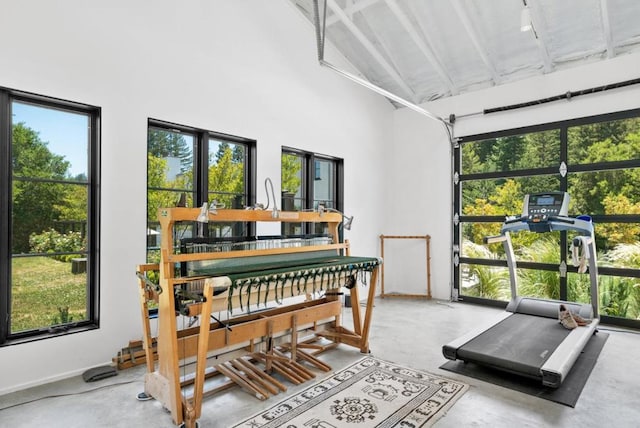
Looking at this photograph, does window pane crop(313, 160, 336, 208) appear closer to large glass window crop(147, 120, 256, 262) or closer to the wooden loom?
large glass window crop(147, 120, 256, 262)

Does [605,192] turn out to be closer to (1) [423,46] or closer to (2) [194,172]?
(1) [423,46]

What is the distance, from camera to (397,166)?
7.13m

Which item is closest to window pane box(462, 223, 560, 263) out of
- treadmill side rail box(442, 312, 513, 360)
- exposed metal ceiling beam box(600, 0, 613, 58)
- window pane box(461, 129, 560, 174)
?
window pane box(461, 129, 560, 174)

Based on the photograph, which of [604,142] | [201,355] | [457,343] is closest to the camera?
[201,355]

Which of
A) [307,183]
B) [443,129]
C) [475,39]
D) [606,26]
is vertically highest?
[475,39]

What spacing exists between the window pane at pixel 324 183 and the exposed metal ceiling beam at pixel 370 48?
1.77m

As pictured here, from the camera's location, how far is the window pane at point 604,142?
4938 mm

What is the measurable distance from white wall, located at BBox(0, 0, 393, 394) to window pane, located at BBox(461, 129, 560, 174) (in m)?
2.84

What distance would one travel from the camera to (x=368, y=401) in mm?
2844

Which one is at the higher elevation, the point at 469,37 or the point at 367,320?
the point at 469,37

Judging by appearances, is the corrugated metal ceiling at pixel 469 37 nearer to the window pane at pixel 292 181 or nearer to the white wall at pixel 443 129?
the white wall at pixel 443 129

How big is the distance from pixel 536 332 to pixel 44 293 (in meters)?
4.85

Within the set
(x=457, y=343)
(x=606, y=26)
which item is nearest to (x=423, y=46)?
(x=606, y=26)

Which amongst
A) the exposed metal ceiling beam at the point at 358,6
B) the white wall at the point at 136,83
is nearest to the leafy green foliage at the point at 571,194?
the exposed metal ceiling beam at the point at 358,6
